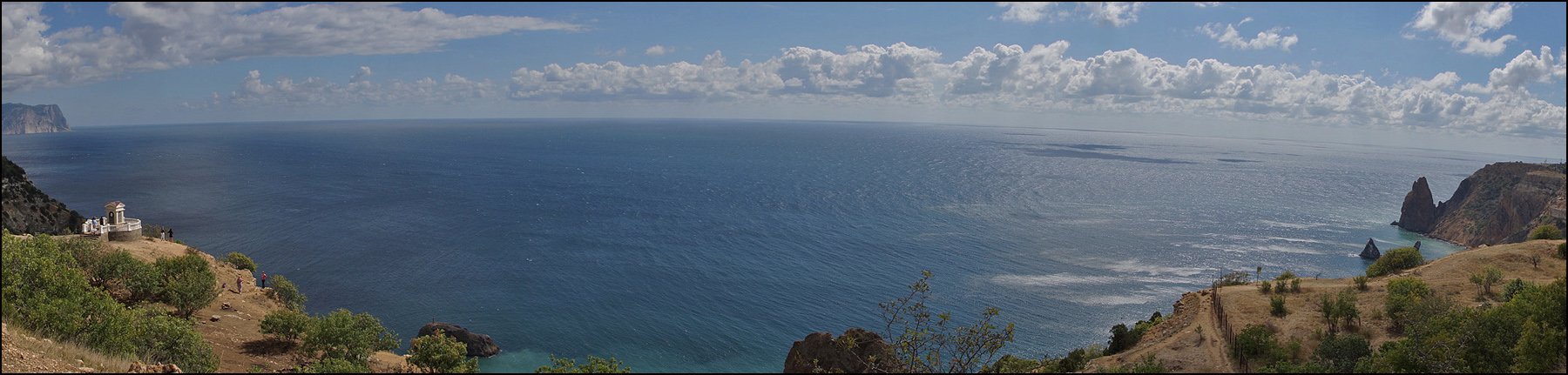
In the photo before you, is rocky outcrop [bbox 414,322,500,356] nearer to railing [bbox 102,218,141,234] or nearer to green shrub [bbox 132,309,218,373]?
green shrub [bbox 132,309,218,373]

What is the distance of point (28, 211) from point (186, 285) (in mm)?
53590

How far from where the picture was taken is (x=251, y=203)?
91750 millimetres

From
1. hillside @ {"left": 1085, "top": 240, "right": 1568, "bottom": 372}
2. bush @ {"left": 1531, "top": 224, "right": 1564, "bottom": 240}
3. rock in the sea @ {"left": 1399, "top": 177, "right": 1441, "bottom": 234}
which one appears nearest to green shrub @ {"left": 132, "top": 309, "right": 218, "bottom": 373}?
hillside @ {"left": 1085, "top": 240, "right": 1568, "bottom": 372}

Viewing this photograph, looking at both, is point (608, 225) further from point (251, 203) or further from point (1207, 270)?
point (1207, 270)

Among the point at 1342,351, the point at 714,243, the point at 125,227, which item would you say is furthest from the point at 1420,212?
the point at 125,227

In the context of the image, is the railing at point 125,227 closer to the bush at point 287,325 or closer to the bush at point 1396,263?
→ the bush at point 287,325

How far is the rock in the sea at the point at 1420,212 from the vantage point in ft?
315

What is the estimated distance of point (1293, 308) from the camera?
33.3 m

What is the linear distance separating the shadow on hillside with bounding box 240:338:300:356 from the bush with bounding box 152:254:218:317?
13.7ft

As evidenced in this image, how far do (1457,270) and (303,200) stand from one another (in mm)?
124017

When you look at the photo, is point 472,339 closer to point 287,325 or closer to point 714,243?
point 287,325

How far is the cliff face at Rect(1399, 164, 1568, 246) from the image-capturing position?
7769 centimetres

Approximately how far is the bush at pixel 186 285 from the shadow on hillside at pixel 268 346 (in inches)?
165

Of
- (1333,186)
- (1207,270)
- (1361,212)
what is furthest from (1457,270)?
(1333,186)
